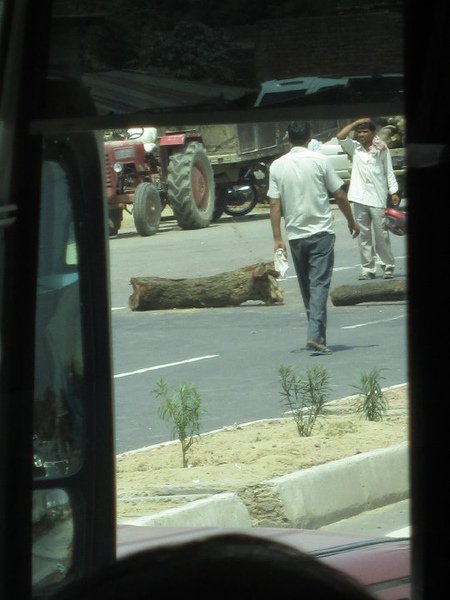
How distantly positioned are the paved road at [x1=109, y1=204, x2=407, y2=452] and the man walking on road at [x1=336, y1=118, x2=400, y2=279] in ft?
1.01

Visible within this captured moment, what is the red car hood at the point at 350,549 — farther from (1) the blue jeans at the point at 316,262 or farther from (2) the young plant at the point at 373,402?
(2) the young plant at the point at 373,402

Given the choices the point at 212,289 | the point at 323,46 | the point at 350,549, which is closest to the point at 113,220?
the point at 350,549

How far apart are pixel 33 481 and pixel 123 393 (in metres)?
5.61

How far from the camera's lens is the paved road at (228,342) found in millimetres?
6332

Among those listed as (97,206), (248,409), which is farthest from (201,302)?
(97,206)

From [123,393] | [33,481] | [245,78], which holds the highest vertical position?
[245,78]

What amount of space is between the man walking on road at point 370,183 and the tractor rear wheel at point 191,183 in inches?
13.6

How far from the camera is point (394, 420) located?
4.52 metres

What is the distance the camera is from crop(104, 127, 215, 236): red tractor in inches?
101

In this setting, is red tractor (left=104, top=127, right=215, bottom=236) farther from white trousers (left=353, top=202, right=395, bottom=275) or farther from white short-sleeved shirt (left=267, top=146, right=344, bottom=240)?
white trousers (left=353, top=202, right=395, bottom=275)

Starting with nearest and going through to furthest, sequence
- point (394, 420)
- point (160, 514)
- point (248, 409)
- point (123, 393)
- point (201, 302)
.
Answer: point (160, 514), point (394, 420), point (248, 409), point (123, 393), point (201, 302)

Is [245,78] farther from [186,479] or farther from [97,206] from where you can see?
[186,479]

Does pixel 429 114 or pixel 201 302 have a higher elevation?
pixel 429 114

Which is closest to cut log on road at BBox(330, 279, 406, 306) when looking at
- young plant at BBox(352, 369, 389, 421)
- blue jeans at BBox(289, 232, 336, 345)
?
blue jeans at BBox(289, 232, 336, 345)
